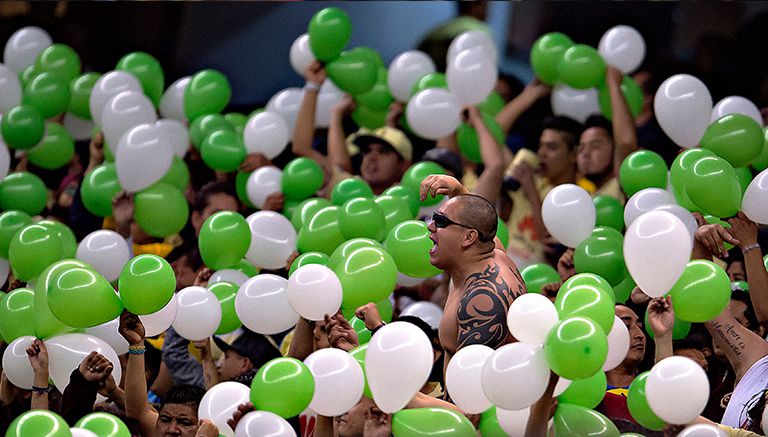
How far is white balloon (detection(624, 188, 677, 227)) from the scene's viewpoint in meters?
4.30

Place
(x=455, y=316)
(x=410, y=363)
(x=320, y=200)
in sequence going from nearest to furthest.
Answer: (x=410, y=363) → (x=455, y=316) → (x=320, y=200)

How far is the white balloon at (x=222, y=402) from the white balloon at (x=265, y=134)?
6.05 ft

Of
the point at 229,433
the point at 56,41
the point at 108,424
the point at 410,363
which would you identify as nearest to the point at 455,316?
the point at 410,363

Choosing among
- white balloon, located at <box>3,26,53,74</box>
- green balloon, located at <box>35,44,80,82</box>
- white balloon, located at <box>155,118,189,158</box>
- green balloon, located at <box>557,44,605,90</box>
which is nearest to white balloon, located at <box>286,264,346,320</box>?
white balloon, located at <box>155,118,189,158</box>

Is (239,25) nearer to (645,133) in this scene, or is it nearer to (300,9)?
(300,9)

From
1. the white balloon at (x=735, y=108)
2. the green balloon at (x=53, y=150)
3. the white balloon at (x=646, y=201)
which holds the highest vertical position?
the white balloon at (x=646, y=201)

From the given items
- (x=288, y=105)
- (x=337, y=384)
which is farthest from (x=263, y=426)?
(x=288, y=105)

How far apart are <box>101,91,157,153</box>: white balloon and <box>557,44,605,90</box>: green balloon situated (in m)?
1.61

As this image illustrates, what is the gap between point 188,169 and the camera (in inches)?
214

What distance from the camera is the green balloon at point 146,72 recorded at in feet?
18.6

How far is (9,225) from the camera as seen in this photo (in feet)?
15.1

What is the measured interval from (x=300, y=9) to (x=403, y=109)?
3.06 ft

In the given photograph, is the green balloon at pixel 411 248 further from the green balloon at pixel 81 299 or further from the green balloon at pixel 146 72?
the green balloon at pixel 146 72

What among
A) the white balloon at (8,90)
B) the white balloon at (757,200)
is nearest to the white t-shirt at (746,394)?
the white balloon at (757,200)
